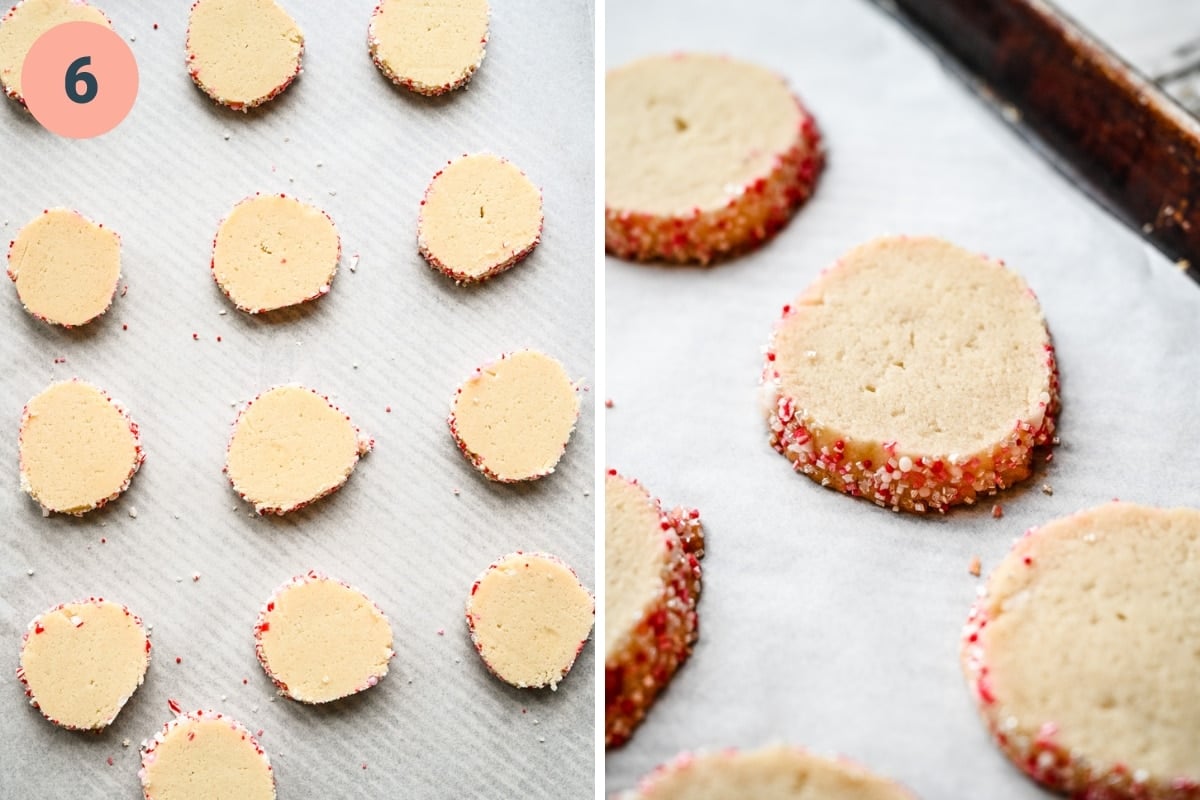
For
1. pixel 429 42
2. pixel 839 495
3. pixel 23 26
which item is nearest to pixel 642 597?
pixel 839 495

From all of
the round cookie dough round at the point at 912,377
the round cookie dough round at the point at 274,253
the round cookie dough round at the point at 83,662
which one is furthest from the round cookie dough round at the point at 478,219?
the round cookie dough round at the point at 83,662

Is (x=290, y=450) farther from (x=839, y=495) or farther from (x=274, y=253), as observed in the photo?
(x=839, y=495)

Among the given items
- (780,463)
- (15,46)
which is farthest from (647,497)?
(15,46)

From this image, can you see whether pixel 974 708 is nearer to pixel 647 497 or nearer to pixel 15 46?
pixel 647 497

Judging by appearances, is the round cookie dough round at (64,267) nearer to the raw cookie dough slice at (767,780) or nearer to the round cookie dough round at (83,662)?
the round cookie dough round at (83,662)

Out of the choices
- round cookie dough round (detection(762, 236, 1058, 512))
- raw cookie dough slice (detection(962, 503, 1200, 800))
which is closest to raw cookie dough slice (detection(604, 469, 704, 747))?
round cookie dough round (detection(762, 236, 1058, 512))

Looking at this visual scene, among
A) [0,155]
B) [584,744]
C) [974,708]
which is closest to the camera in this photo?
[974,708]
